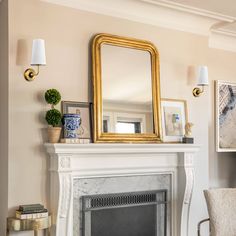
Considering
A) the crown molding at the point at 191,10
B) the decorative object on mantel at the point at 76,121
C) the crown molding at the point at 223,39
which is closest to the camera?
the decorative object on mantel at the point at 76,121

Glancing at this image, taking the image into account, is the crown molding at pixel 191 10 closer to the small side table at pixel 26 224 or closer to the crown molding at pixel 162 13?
the crown molding at pixel 162 13

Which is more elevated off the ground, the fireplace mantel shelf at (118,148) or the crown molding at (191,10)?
the crown molding at (191,10)

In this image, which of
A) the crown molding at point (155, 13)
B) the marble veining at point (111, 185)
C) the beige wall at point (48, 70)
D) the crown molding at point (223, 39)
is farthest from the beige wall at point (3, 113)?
the crown molding at point (223, 39)

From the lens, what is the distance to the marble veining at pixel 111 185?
10.9 ft

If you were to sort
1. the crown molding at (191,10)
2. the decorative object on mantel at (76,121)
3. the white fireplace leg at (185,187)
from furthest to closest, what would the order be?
the white fireplace leg at (185,187)
the crown molding at (191,10)
the decorative object on mantel at (76,121)

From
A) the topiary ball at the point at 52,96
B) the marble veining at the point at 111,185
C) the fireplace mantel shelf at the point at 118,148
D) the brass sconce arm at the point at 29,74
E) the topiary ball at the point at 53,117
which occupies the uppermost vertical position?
the brass sconce arm at the point at 29,74

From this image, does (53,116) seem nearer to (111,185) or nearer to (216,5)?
(111,185)

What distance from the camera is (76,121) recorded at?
323 centimetres

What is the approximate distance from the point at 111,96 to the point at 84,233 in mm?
1187

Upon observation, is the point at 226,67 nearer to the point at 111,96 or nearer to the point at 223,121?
the point at 223,121

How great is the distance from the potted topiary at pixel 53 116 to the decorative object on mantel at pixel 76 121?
0.08 meters

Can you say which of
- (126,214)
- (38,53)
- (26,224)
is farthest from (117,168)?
(38,53)

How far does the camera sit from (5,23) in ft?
10.4

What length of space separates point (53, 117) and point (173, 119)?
51.5 inches
